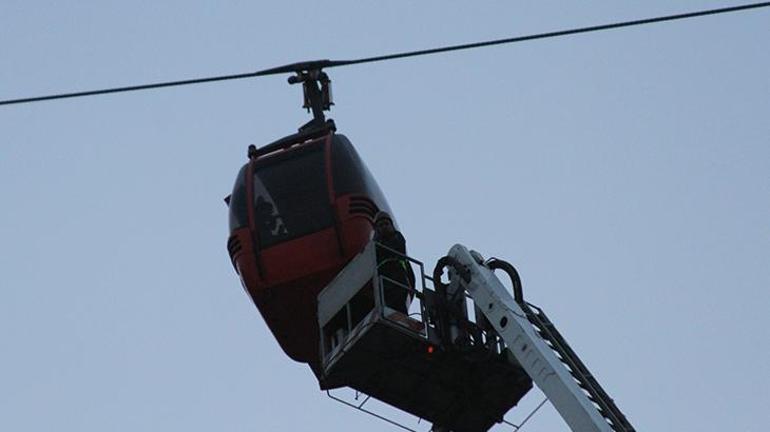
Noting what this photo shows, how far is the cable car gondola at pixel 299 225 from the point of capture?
27.0 metres

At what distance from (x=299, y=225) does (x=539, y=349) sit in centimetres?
482

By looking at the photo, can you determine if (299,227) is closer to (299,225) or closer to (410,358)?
(299,225)

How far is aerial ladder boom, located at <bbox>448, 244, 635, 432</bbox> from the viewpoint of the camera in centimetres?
2258

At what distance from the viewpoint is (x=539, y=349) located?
77.8ft

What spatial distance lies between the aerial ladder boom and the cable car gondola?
1.95 m

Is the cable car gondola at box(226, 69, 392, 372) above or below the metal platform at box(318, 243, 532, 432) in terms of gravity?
above

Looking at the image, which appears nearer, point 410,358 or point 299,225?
point 410,358

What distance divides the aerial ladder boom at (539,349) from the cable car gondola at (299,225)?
1.95m

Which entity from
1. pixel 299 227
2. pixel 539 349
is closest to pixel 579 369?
pixel 539 349

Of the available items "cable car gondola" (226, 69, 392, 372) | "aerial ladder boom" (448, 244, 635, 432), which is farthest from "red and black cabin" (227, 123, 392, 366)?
"aerial ladder boom" (448, 244, 635, 432)

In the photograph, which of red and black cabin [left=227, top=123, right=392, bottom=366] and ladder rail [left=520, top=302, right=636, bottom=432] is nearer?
ladder rail [left=520, top=302, right=636, bottom=432]

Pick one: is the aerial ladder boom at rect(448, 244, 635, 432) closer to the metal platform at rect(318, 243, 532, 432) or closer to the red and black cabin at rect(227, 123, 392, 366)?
the metal platform at rect(318, 243, 532, 432)

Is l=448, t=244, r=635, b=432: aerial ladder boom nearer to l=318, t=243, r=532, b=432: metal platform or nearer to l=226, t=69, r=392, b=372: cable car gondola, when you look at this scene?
l=318, t=243, r=532, b=432: metal platform

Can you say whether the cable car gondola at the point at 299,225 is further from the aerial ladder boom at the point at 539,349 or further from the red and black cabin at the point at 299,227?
the aerial ladder boom at the point at 539,349
